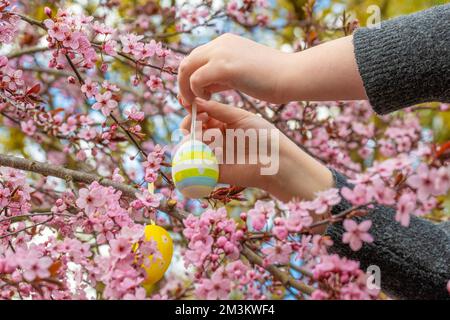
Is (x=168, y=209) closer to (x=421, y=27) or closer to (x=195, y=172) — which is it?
(x=195, y=172)

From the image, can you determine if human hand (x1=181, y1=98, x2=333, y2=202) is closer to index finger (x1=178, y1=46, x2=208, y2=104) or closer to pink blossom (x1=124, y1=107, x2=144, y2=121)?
index finger (x1=178, y1=46, x2=208, y2=104)

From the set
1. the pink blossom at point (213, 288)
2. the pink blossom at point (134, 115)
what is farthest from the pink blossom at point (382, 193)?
the pink blossom at point (134, 115)

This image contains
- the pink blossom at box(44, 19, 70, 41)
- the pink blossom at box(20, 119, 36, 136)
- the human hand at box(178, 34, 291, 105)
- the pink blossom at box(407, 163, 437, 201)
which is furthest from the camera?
the pink blossom at box(20, 119, 36, 136)

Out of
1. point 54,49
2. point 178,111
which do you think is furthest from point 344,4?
point 54,49

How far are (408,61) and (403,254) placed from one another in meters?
0.52

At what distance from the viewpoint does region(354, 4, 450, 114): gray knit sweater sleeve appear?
42.4 inches

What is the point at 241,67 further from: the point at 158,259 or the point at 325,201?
the point at 158,259

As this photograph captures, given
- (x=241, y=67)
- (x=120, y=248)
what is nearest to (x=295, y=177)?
(x=241, y=67)

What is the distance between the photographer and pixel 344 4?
698 cm

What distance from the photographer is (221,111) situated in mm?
1369

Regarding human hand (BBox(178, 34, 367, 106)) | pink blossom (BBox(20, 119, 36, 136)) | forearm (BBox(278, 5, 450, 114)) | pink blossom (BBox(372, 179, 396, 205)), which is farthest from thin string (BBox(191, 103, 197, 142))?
pink blossom (BBox(20, 119, 36, 136))

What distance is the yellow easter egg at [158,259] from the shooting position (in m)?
1.26

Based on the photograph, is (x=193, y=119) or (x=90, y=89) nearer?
(x=193, y=119)

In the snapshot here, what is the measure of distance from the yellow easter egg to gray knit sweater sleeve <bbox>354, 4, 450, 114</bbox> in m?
0.61
